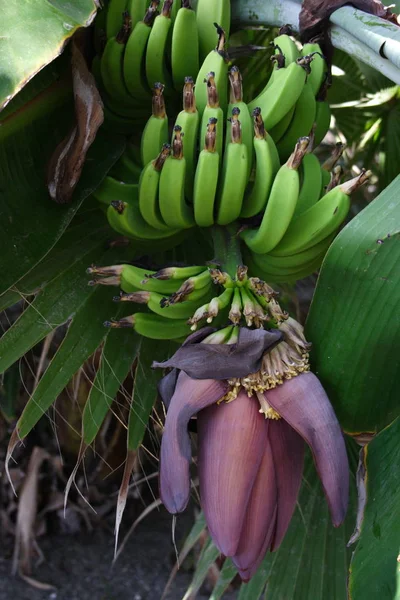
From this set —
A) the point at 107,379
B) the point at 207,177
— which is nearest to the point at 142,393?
the point at 107,379

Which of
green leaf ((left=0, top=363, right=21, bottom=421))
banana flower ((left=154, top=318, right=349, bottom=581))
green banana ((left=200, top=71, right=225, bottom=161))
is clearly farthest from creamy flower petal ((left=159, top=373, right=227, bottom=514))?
green leaf ((left=0, top=363, right=21, bottom=421))

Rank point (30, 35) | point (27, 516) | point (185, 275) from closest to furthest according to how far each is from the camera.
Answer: point (30, 35) < point (185, 275) < point (27, 516)

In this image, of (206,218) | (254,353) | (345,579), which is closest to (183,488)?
(254,353)

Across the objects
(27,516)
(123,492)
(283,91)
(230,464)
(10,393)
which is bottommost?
(27,516)

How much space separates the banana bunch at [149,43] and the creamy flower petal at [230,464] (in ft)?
1.16

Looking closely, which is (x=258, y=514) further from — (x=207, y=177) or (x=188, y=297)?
(x=207, y=177)

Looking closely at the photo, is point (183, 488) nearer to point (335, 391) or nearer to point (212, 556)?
point (335, 391)

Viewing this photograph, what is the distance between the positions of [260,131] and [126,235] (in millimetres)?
174

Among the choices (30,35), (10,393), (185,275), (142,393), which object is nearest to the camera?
(30,35)

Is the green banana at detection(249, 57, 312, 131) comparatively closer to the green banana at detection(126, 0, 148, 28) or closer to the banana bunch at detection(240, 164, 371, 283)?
the banana bunch at detection(240, 164, 371, 283)

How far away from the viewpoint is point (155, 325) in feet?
2.09

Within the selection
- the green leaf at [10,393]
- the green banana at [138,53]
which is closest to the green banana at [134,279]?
the green banana at [138,53]

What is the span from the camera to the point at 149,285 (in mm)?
612

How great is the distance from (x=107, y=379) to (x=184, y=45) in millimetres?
354
